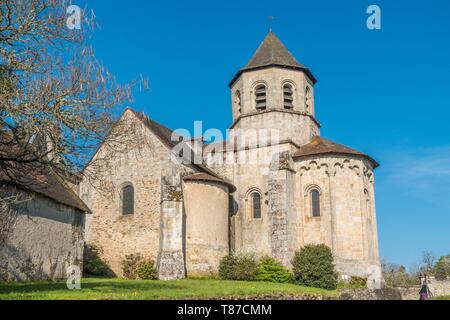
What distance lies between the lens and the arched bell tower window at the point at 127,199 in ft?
101

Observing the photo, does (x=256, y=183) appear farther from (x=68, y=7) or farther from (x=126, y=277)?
(x=68, y=7)

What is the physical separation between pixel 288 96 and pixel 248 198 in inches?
299

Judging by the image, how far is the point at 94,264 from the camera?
29.5 meters

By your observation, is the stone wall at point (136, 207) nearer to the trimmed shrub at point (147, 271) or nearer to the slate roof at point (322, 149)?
the trimmed shrub at point (147, 271)

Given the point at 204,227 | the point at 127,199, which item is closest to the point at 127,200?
the point at 127,199

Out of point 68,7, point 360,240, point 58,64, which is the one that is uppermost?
point 68,7

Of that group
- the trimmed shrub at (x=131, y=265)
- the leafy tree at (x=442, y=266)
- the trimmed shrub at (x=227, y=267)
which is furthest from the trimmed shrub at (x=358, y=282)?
the leafy tree at (x=442, y=266)

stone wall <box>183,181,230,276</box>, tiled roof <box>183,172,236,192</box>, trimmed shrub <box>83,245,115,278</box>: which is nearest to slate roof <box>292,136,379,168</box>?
tiled roof <box>183,172,236,192</box>

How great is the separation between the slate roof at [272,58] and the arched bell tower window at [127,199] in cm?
1138

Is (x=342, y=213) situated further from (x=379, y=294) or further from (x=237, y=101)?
(x=237, y=101)

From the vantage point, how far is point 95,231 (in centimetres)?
3105
